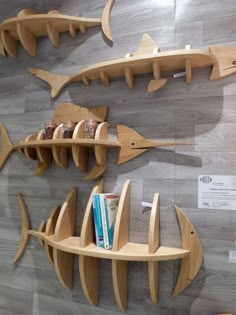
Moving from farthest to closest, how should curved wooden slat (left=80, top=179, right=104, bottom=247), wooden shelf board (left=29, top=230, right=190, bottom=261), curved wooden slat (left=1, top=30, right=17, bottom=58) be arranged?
curved wooden slat (left=1, top=30, right=17, bottom=58) → curved wooden slat (left=80, top=179, right=104, bottom=247) → wooden shelf board (left=29, top=230, right=190, bottom=261)

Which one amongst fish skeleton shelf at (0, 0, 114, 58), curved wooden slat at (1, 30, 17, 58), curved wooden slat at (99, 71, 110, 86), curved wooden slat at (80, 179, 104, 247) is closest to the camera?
curved wooden slat at (80, 179, 104, 247)

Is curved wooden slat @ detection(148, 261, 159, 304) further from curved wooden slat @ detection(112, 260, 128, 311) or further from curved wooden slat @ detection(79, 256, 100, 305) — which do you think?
curved wooden slat @ detection(79, 256, 100, 305)

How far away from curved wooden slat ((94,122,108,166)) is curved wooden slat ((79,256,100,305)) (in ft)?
1.40

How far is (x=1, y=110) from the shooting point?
157cm

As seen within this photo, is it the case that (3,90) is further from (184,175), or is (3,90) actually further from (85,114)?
(184,175)

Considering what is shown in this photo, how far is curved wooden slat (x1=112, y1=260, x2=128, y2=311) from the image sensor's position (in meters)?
1.08

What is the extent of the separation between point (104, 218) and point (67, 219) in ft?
0.70

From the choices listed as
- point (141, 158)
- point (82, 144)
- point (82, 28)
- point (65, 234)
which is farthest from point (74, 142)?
point (82, 28)

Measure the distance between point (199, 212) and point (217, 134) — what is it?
13.1 inches

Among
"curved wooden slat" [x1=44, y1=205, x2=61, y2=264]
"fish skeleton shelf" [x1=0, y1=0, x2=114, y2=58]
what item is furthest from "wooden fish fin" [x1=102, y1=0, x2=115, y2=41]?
"curved wooden slat" [x1=44, y1=205, x2=61, y2=264]

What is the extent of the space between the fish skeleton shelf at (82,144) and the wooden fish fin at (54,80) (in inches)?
3.9

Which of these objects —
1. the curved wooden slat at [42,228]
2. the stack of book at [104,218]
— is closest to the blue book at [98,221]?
the stack of book at [104,218]

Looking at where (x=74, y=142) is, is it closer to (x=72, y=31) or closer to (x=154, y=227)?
(x=154, y=227)

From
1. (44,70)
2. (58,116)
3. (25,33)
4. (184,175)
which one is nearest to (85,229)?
(184,175)
